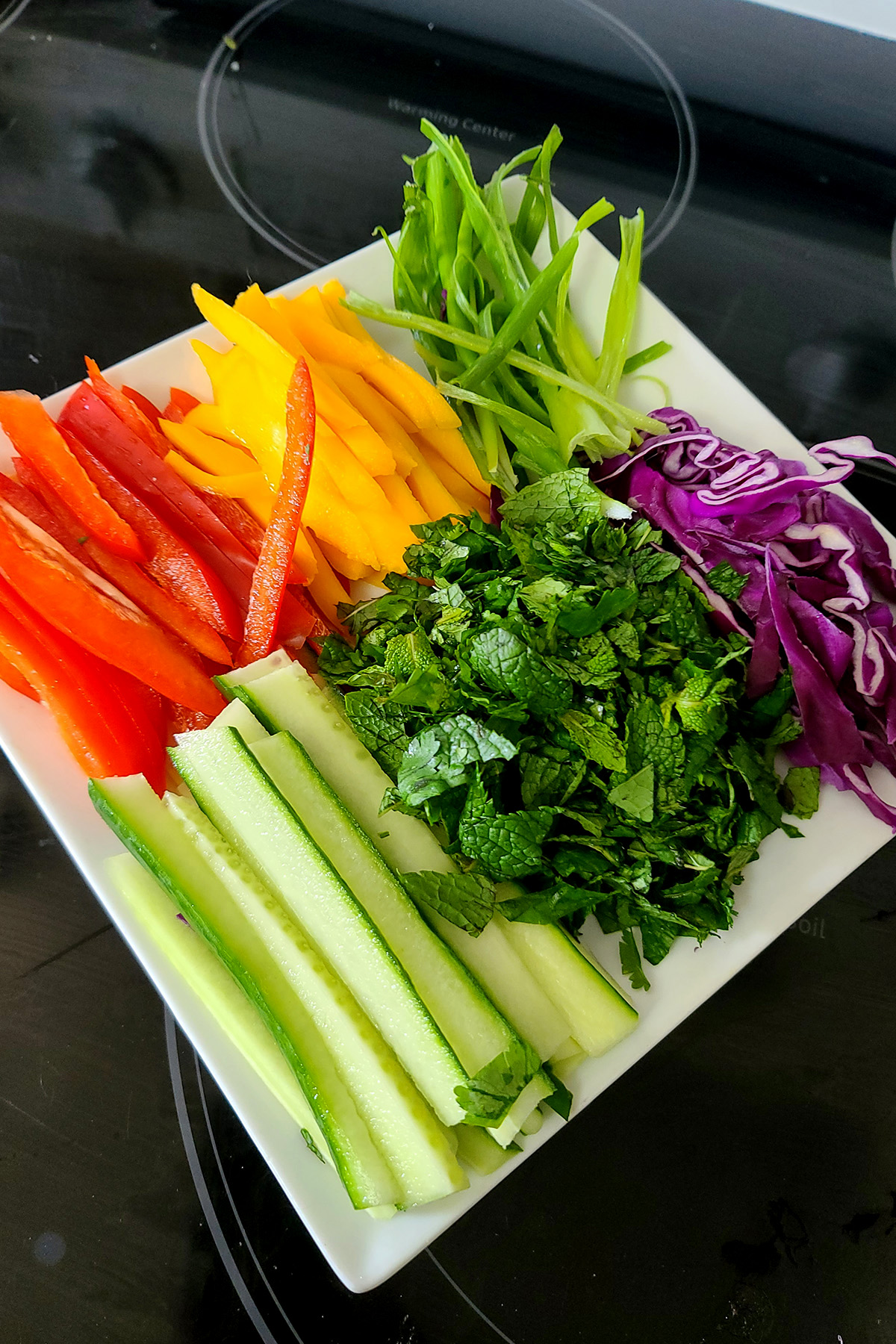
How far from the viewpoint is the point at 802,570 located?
65.9 inches

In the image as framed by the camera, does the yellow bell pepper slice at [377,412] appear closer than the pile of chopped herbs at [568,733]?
No

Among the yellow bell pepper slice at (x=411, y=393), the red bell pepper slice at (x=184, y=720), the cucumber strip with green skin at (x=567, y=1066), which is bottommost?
the cucumber strip with green skin at (x=567, y=1066)

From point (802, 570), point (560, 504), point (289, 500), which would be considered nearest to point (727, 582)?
point (802, 570)

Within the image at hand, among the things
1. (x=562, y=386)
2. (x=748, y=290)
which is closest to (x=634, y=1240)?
(x=562, y=386)

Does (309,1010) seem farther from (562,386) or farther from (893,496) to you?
(893,496)

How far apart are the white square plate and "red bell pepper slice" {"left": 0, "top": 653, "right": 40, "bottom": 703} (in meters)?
0.01

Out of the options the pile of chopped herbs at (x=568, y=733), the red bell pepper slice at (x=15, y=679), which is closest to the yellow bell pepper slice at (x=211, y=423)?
the pile of chopped herbs at (x=568, y=733)

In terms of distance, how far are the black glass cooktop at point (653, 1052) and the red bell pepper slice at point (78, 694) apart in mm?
408

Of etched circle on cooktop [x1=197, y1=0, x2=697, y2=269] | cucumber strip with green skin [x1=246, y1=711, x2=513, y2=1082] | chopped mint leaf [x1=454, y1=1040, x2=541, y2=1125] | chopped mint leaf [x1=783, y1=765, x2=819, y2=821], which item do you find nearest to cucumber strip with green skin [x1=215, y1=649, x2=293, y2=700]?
cucumber strip with green skin [x1=246, y1=711, x2=513, y2=1082]

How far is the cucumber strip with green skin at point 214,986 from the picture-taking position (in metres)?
1.28

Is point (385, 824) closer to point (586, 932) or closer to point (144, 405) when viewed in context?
point (586, 932)

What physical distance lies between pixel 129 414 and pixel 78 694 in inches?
21.4

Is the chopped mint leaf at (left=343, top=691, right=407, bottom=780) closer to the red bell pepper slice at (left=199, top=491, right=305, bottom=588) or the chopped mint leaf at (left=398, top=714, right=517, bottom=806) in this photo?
the chopped mint leaf at (left=398, top=714, right=517, bottom=806)

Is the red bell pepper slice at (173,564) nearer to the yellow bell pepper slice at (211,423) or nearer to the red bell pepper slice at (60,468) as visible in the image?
the red bell pepper slice at (60,468)
